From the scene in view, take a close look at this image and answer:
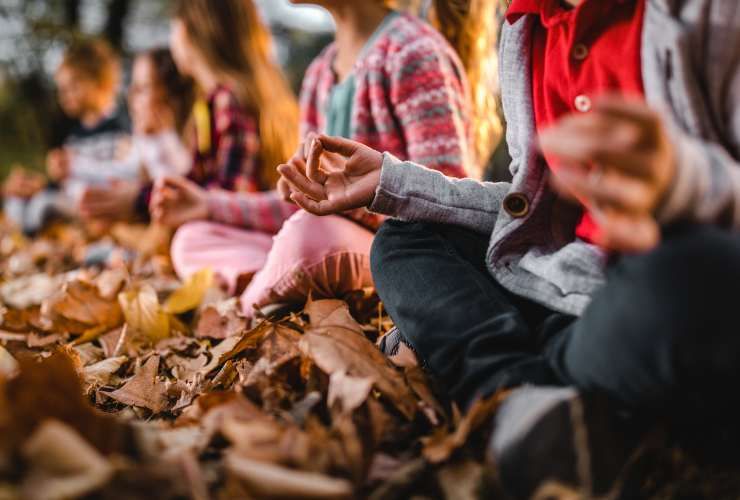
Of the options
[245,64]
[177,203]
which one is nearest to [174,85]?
[245,64]

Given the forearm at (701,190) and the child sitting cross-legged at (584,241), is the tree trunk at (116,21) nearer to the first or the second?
the child sitting cross-legged at (584,241)

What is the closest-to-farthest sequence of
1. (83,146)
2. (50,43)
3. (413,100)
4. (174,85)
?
1. (413,100)
2. (174,85)
3. (83,146)
4. (50,43)

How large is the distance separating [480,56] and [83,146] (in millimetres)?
3026

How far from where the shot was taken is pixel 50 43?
4980mm

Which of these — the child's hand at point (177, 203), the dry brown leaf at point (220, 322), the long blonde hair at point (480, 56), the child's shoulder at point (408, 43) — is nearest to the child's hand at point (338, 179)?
the dry brown leaf at point (220, 322)

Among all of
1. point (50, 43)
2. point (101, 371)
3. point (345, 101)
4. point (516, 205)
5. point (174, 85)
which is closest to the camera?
point (516, 205)

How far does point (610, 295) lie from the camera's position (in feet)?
2.11

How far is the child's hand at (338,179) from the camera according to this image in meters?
0.97

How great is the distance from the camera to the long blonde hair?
1490mm

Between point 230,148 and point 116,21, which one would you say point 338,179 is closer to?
point 230,148

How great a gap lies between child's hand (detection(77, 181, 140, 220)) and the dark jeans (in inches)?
60.3

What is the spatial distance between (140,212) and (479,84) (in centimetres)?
134

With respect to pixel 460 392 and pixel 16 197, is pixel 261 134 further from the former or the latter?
pixel 16 197

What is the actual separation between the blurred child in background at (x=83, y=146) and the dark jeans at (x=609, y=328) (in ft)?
9.54
